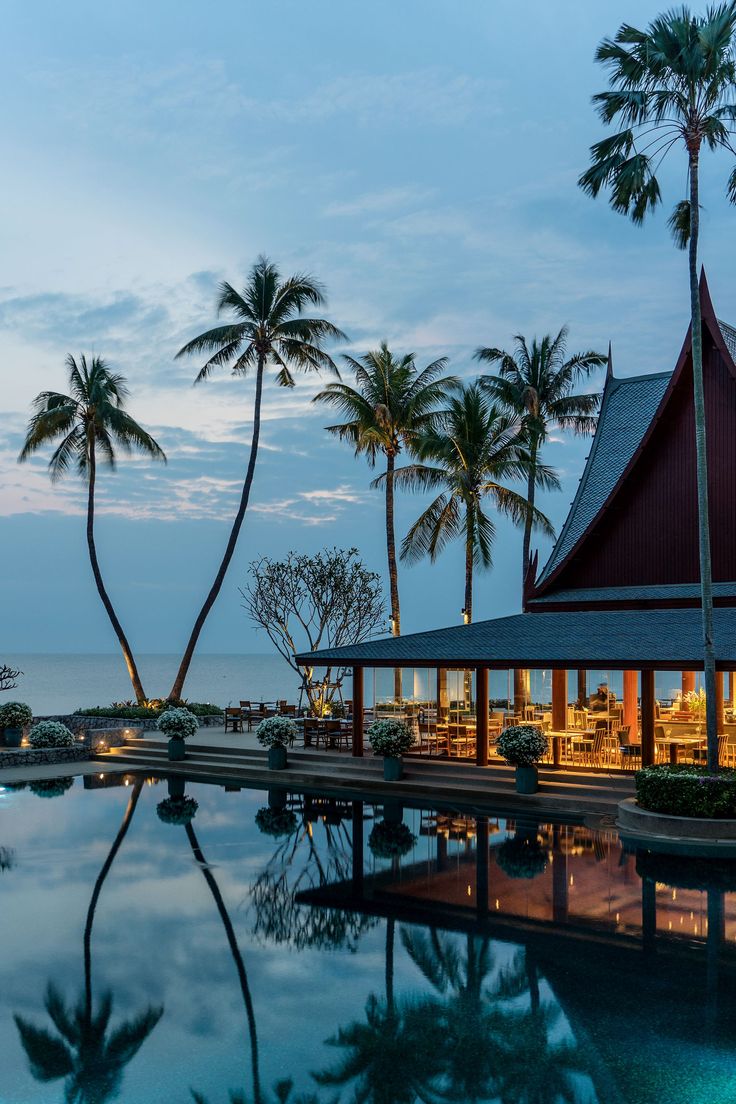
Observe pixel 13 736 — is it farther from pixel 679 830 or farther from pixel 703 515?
pixel 703 515

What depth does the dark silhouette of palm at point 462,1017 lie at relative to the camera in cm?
634

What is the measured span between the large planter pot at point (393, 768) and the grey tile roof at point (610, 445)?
256 inches

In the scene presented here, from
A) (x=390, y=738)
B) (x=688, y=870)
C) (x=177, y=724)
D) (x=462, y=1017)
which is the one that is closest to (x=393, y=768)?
(x=390, y=738)

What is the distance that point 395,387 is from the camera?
3259 cm

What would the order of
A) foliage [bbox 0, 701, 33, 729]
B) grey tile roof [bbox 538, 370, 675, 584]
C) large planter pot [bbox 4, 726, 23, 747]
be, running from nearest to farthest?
grey tile roof [bbox 538, 370, 675, 584], large planter pot [bbox 4, 726, 23, 747], foliage [bbox 0, 701, 33, 729]

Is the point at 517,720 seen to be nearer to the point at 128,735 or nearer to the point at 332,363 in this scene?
the point at 128,735

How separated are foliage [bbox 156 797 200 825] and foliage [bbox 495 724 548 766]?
20.3 feet

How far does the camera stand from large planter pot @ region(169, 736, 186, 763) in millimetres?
23859

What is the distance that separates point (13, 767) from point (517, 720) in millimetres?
13178

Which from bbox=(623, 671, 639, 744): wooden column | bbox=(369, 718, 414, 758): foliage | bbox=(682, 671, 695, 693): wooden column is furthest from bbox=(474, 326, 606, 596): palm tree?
bbox=(369, 718, 414, 758): foliage

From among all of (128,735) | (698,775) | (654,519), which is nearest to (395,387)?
(654,519)

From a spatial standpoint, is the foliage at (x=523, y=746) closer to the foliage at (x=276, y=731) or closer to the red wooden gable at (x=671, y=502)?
the foliage at (x=276, y=731)

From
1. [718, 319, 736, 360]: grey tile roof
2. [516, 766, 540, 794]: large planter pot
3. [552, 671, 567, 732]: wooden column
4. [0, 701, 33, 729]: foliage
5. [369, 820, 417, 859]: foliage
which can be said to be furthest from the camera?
[0, 701, 33, 729]: foliage

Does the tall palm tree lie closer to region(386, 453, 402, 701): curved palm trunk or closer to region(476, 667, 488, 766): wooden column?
region(386, 453, 402, 701): curved palm trunk
